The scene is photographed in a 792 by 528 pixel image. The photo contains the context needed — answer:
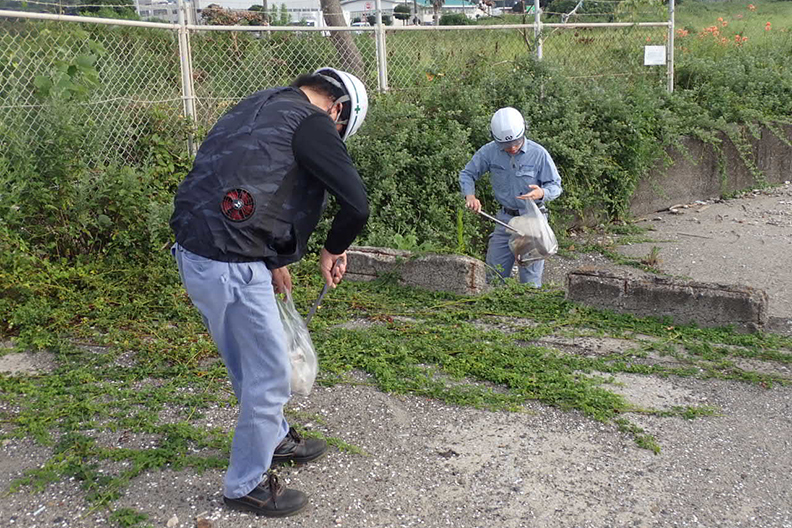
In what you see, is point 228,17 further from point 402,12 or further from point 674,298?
point 674,298

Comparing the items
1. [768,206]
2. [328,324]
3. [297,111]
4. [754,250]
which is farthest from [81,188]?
[768,206]

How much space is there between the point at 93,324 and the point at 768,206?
8408mm

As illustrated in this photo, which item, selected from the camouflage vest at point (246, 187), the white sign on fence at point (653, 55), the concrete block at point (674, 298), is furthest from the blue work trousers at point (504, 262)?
the white sign on fence at point (653, 55)

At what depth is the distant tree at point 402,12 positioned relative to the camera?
35.8ft

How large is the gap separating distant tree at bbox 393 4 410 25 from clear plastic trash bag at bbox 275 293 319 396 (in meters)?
7.78

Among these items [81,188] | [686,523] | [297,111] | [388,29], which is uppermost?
[388,29]

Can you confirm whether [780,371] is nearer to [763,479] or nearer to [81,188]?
[763,479]

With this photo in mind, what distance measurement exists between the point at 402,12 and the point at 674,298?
22.8 feet

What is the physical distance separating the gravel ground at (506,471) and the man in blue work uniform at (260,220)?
1.23 ft

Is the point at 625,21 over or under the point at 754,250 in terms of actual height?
over

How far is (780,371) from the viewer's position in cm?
481

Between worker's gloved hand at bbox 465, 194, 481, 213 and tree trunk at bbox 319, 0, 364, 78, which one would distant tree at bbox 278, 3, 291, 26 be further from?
worker's gloved hand at bbox 465, 194, 481, 213

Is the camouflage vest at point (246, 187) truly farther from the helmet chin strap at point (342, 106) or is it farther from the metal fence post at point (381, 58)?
the metal fence post at point (381, 58)

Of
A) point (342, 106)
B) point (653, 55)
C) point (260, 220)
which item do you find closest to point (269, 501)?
point (260, 220)
